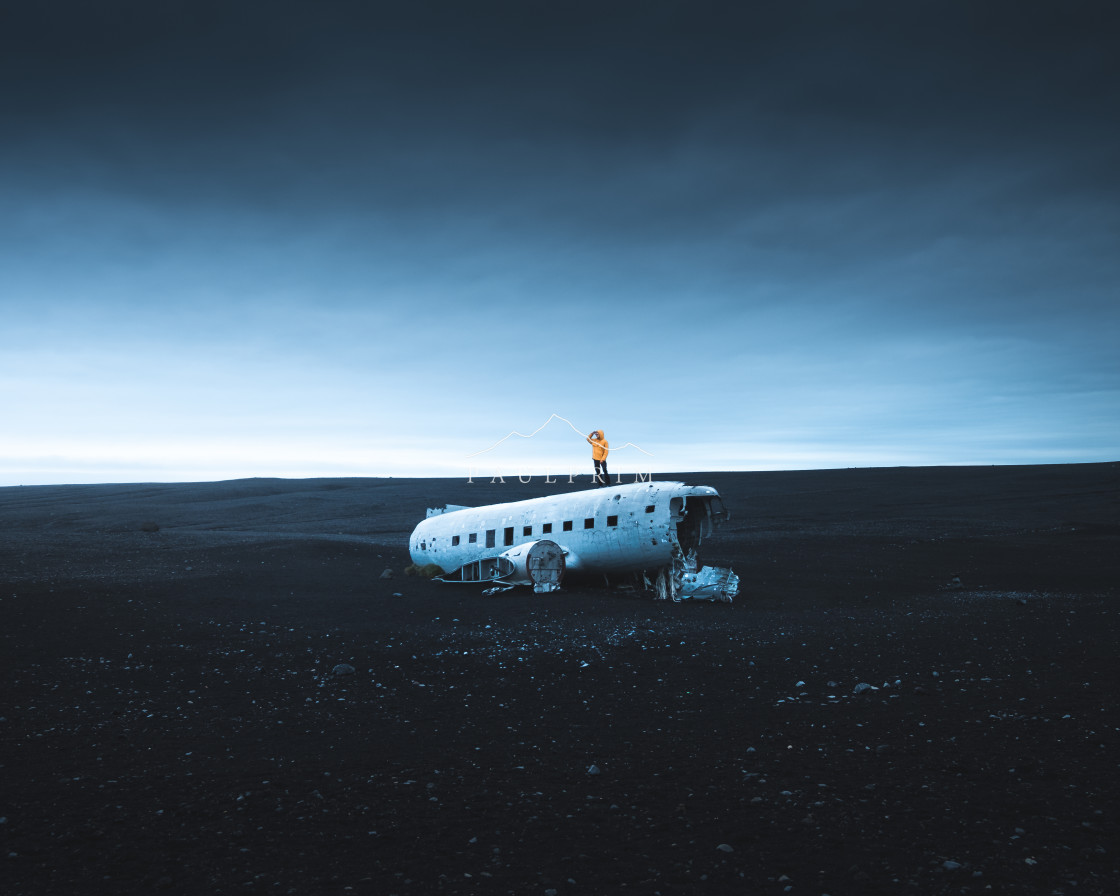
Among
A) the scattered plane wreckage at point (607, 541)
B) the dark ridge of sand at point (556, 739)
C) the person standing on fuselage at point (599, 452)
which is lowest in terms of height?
the dark ridge of sand at point (556, 739)

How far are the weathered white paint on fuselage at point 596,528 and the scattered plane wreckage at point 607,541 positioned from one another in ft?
0.11

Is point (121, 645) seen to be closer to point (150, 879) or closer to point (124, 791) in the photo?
point (124, 791)

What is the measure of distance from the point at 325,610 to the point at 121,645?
5426 millimetres

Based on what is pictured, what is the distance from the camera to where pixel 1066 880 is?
19.2 feet

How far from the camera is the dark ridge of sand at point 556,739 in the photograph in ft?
20.8

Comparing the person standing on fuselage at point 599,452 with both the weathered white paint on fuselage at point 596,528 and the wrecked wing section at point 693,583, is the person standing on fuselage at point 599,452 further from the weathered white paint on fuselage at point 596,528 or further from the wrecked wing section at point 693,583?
the wrecked wing section at point 693,583

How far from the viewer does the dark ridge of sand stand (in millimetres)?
6352

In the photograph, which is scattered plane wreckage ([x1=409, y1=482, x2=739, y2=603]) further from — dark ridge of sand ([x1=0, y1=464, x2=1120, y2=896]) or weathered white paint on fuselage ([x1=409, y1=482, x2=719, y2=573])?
dark ridge of sand ([x1=0, y1=464, x2=1120, y2=896])

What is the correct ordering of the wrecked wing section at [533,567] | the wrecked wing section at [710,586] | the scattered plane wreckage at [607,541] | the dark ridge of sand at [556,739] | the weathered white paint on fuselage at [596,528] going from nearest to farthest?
1. the dark ridge of sand at [556,739]
2. the wrecked wing section at [710,586]
3. the scattered plane wreckage at [607,541]
4. the weathered white paint on fuselage at [596,528]
5. the wrecked wing section at [533,567]

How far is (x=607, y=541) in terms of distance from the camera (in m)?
22.9

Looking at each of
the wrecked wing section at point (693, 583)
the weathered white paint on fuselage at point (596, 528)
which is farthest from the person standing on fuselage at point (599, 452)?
the wrecked wing section at point (693, 583)

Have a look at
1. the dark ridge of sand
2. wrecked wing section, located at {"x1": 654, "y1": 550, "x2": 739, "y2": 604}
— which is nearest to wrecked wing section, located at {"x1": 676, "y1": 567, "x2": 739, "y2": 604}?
wrecked wing section, located at {"x1": 654, "y1": 550, "x2": 739, "y2": 604}

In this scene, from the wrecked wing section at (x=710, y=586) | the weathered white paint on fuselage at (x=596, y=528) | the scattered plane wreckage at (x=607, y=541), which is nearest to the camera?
the wrecked wing section at (x=710, y=586)

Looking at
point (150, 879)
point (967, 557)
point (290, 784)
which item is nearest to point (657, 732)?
point (290, 784)
